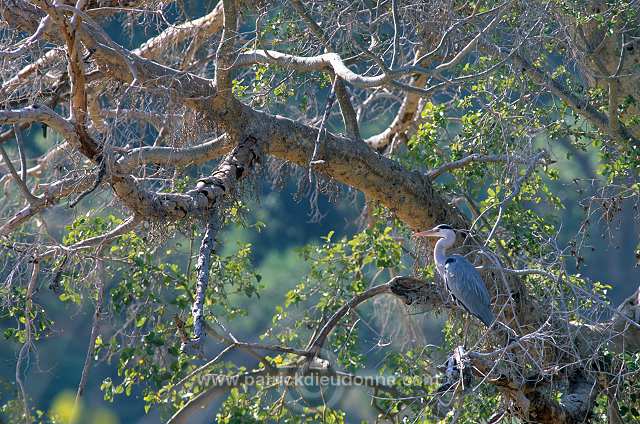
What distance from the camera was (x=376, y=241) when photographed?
668cm

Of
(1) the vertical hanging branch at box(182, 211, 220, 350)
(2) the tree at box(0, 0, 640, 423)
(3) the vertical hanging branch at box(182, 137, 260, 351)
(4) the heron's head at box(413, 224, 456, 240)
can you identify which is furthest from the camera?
(4) the heron's head at box(413, 224, 456, 240)

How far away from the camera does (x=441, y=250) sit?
644 cm

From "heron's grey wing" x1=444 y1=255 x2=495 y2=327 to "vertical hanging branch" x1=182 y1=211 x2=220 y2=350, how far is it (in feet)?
5.34

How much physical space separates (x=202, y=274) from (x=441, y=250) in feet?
6.76

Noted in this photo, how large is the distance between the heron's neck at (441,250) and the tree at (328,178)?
4.3 inches

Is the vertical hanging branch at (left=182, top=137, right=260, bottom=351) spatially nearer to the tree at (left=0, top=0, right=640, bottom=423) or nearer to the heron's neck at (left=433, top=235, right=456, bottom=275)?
the tree at (left=0, top=0, right=640, bottom=423)

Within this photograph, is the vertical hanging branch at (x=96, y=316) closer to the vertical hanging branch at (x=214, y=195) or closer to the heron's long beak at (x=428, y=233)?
the vertical hanging branch at (x=214, y=195)

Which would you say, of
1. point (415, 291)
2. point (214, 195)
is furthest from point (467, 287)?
point (214, 195)

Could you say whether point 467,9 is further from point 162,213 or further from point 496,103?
point 162,213

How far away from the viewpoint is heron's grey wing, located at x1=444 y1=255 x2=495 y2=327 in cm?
604

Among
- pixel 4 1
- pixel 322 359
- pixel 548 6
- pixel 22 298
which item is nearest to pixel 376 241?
pixel 322 359

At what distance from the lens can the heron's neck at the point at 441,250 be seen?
6.37 m

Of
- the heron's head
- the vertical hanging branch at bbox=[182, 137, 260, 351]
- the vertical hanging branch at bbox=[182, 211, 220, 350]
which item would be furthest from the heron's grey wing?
the vertical hanging branch at bbox=[182, 211, 220, 350]

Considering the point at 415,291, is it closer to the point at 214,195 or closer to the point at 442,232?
the point at 442,232
